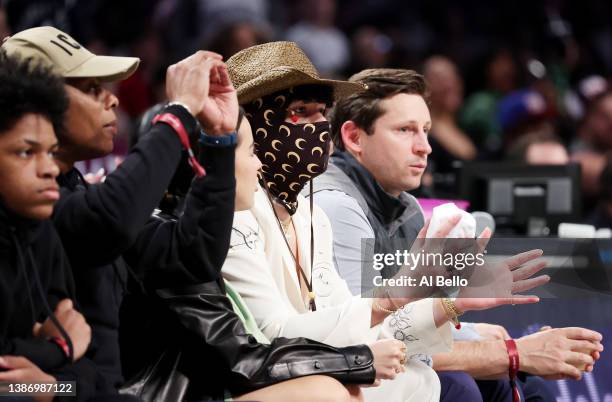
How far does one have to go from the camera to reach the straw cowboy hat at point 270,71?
420 cm

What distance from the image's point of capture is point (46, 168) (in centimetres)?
313

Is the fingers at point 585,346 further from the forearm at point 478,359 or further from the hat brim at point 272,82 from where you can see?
the hat brim at point 272,82

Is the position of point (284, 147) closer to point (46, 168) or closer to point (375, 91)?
point (375, 91)

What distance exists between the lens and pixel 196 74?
11.6ft

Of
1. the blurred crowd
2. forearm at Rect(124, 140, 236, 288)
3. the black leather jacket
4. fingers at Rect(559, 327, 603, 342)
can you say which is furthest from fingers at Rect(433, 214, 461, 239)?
the blurred crowd

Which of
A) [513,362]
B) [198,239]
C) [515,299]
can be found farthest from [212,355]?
[513,362]

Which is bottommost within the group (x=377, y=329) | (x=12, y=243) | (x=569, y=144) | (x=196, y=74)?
(x=569, y=144)

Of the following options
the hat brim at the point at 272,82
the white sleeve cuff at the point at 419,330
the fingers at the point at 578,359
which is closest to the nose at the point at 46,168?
the hat brim at the point at 272,82

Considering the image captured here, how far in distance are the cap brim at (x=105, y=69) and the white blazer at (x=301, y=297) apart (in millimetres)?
643

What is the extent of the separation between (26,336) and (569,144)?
7998 millimetres

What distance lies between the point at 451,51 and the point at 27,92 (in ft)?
28.2

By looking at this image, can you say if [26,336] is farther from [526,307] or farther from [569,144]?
[569,144]

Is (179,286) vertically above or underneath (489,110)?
above

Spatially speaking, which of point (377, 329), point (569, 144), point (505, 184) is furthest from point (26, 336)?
point (569, 144)
